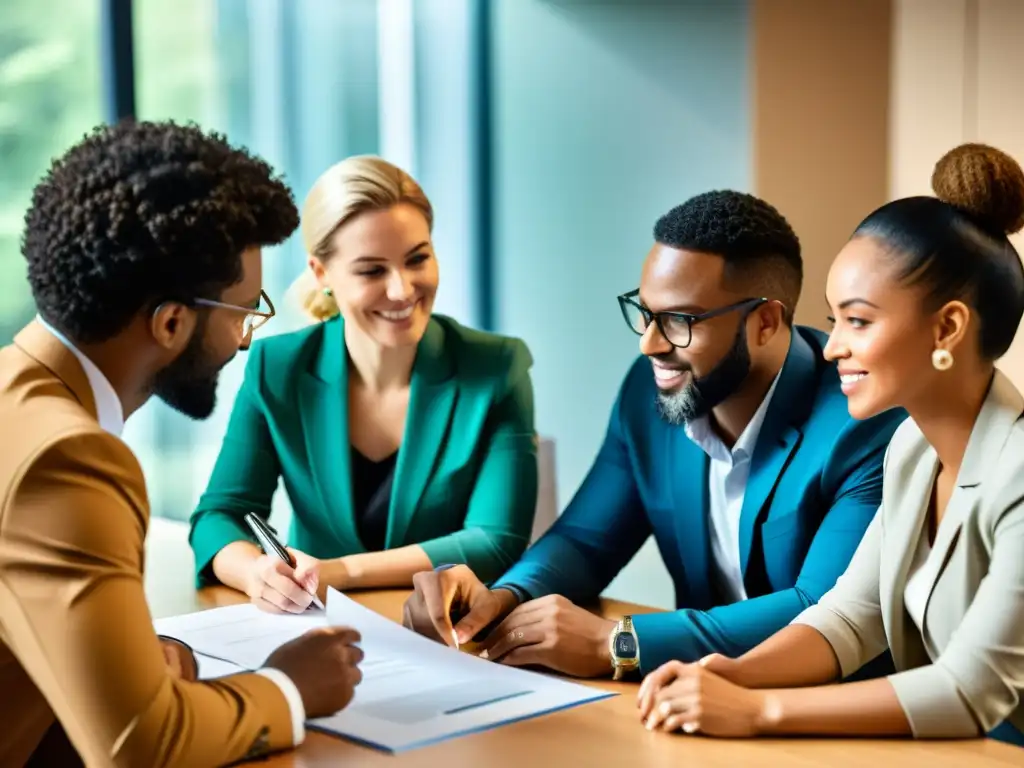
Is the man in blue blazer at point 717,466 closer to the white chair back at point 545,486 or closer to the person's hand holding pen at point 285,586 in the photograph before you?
the person's hand holding pen at point 285,586

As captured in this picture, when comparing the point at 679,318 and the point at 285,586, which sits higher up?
the point at 679,318

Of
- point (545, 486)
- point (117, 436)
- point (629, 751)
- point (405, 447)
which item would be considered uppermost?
point (117, 436)

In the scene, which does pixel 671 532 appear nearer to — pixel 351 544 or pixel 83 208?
pixel 351 544

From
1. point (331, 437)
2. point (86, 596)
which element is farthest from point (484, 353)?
point (86, 596)

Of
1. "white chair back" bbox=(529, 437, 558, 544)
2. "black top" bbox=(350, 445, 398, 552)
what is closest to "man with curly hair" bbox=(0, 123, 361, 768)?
"black top" bbox=(350, 445, 398, 552)

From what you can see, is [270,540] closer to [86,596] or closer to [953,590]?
[86,596]

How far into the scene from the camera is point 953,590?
63.4 inches

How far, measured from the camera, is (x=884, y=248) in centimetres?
166

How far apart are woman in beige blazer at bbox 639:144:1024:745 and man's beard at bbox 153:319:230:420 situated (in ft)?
2.22

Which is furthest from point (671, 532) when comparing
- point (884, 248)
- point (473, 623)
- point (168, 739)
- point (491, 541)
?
point (168, 739)

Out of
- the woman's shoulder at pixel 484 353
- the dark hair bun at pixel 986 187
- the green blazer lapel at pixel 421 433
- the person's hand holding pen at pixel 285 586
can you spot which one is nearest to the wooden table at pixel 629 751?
the person's hand holding pen at pixel 285 586

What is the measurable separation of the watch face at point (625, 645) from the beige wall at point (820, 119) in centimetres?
208

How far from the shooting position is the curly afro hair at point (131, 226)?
1437mm

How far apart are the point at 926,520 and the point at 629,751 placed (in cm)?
53
